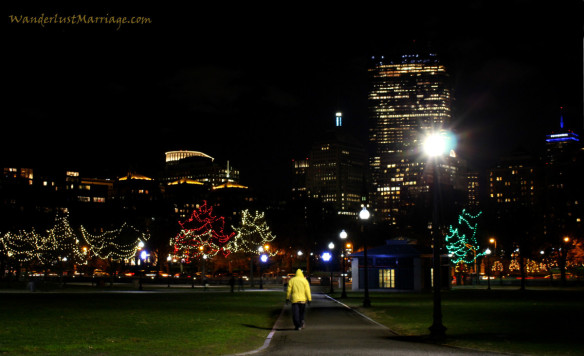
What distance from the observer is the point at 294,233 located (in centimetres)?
11581

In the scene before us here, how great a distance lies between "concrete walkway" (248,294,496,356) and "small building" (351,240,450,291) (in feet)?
112

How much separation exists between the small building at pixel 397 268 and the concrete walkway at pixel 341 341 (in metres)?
34.1

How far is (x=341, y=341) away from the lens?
65.6 feet

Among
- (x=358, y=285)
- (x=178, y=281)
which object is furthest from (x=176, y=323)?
(x=178, y=281)

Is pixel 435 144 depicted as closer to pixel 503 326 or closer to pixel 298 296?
pixel 298 296

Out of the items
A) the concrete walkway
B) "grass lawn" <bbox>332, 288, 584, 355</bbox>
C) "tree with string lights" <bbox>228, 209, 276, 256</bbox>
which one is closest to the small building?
"grass lawn" <bbox>332, 288, 584, 355</bbox>

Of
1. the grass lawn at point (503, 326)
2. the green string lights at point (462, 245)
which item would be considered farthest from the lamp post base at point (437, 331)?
the green string lights at point (462, 245)

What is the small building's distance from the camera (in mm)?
61375

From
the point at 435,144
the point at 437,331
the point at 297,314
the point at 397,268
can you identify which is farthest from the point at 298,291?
the point at 397,268

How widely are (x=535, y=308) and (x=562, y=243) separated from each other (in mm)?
46256

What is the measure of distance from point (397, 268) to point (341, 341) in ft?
141

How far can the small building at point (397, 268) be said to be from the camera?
61.4 m

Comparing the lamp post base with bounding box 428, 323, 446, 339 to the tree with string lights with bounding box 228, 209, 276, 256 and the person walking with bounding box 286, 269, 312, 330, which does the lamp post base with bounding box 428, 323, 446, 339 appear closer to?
the person walking with bounding box 286, 269, 312, 330

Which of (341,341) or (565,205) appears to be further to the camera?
Answer: (565,205)
